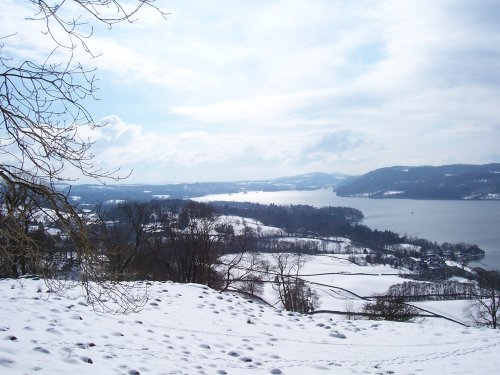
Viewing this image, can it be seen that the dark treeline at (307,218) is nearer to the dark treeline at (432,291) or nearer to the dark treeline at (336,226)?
the dark treeline at (336,226)

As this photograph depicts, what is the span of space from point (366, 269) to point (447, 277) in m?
12.3

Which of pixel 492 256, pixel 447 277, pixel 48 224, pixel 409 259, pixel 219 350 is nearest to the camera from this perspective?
pixel 48 224

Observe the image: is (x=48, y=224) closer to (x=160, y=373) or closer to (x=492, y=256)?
(x=160, y=373)

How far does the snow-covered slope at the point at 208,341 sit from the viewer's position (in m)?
4.95

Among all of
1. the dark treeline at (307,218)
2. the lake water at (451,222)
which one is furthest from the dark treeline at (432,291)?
the dark treeline at (307,218)

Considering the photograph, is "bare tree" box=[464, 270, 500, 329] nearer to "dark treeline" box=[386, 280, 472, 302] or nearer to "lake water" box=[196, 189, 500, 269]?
"dark treeline" box=[386, 280, 472, 302]

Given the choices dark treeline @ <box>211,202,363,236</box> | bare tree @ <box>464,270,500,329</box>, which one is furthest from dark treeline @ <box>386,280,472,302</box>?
dark treeline @ <box>211,202,363,236</box>

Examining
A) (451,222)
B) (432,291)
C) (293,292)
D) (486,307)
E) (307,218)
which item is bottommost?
(432,291)

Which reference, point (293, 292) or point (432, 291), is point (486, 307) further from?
point (432, 291)

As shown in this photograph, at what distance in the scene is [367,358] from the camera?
716 centimetres

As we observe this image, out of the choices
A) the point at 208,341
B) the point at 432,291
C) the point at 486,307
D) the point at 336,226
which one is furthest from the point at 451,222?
the point at 208,341

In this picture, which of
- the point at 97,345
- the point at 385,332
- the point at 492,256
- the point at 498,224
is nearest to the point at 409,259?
the point at 492,256

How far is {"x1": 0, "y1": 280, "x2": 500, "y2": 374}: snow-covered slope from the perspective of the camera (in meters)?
4.95

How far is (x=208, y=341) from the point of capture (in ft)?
22.8
